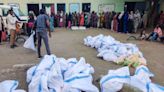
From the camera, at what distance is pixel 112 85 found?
5.26 meters

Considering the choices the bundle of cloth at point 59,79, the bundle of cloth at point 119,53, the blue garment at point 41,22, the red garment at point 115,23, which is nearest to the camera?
the bundle of cloth at point 59,79

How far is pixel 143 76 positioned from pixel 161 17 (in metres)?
15.2

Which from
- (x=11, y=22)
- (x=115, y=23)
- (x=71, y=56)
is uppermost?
(x=11, y=22)

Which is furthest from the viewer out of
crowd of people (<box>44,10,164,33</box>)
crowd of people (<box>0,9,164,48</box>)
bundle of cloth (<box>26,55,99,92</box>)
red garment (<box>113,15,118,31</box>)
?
crowd of people (<box>44,10,164,33</box>)

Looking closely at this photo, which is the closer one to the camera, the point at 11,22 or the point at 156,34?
the point at 11,22

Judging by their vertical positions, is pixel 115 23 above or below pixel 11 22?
below

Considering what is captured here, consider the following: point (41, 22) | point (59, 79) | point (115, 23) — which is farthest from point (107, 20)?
point (59, 79)

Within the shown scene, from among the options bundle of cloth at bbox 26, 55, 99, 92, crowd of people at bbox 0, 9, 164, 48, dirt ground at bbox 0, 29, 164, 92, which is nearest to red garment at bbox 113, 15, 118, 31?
crowd of people at bbox 0, 9, 164, 48

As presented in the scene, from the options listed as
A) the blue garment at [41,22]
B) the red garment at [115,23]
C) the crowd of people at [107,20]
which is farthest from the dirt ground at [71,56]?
the red garment at [115,23]

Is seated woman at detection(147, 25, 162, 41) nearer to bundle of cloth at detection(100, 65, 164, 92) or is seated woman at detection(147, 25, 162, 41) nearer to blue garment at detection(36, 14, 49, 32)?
blue garment at detection(36, 14, 49, 32)

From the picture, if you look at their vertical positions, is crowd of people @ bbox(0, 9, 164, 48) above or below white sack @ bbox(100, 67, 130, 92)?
above

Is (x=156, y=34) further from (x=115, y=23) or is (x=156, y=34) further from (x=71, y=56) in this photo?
(x=71, y=56)

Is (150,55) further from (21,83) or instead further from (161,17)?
(161,17)

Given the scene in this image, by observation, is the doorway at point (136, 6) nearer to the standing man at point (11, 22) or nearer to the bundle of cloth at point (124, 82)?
the standing man at point (11, 22)
